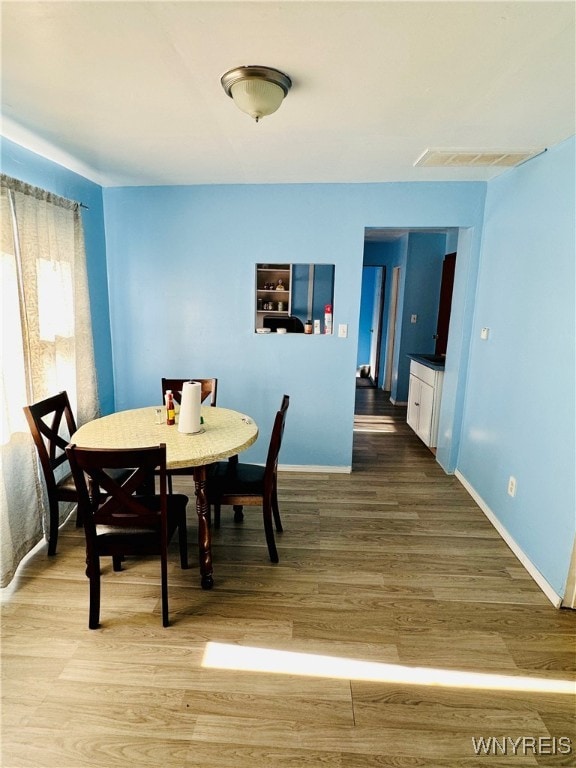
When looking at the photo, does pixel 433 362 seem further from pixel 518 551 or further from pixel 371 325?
pixel 371 325

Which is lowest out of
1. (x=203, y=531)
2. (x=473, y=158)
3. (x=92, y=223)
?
(x=203, y=531)

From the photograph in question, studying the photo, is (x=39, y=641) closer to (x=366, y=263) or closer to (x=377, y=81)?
(x=377, y=81)

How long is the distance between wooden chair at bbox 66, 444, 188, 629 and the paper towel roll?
0.43 meters

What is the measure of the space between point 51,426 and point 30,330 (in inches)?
24.3

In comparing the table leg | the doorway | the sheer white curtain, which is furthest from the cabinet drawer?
the sheer white curtain

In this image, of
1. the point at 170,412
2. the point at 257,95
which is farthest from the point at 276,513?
the point at 257,95

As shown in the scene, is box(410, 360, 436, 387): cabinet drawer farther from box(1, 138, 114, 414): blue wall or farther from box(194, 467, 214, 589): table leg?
box(1, 138, 114, 414): blue wall

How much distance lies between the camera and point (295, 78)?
5.32 feet

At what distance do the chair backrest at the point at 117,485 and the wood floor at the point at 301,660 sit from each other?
1.62 feet

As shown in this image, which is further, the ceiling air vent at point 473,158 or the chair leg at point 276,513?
the chair leg at point 276,513

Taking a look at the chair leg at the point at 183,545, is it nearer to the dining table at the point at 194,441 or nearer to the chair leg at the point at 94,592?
the dining table at the point at 194,441

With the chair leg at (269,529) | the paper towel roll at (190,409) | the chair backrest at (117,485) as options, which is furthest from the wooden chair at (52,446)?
the chair leg at (269,529)

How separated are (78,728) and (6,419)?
1.47 meters

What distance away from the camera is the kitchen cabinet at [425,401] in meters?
4.03
